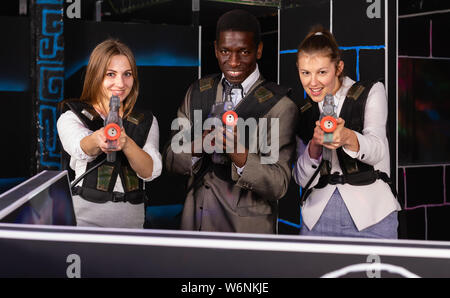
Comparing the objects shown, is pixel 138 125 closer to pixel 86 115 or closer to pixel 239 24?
pixel 86 115

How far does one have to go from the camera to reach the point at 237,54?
7.27 feet

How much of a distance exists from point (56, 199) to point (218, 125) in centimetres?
76

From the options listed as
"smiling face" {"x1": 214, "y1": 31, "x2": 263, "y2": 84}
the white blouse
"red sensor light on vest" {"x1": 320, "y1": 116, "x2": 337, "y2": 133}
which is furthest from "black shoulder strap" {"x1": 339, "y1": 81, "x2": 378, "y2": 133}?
the white blouse

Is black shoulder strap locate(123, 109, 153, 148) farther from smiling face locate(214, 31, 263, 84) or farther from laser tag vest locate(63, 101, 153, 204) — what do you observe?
smiling face locate(214, 31, 263, 84)

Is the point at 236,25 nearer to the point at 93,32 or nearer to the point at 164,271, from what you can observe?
the point at 93,32

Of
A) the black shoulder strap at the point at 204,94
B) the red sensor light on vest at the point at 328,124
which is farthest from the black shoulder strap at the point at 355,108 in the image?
the black shoulder strap at the point at 204,94

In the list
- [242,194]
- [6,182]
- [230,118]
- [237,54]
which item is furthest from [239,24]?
[6,182]

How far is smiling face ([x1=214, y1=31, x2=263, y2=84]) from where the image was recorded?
221 cm

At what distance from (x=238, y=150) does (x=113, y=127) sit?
0.51m

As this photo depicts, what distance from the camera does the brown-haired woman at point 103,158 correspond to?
2014 millimetres

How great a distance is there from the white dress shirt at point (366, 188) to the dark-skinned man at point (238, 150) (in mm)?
107

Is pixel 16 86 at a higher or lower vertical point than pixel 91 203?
higher

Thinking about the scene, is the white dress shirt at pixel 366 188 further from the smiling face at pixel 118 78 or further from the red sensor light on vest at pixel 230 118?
the smiling face at pixel 118 78
